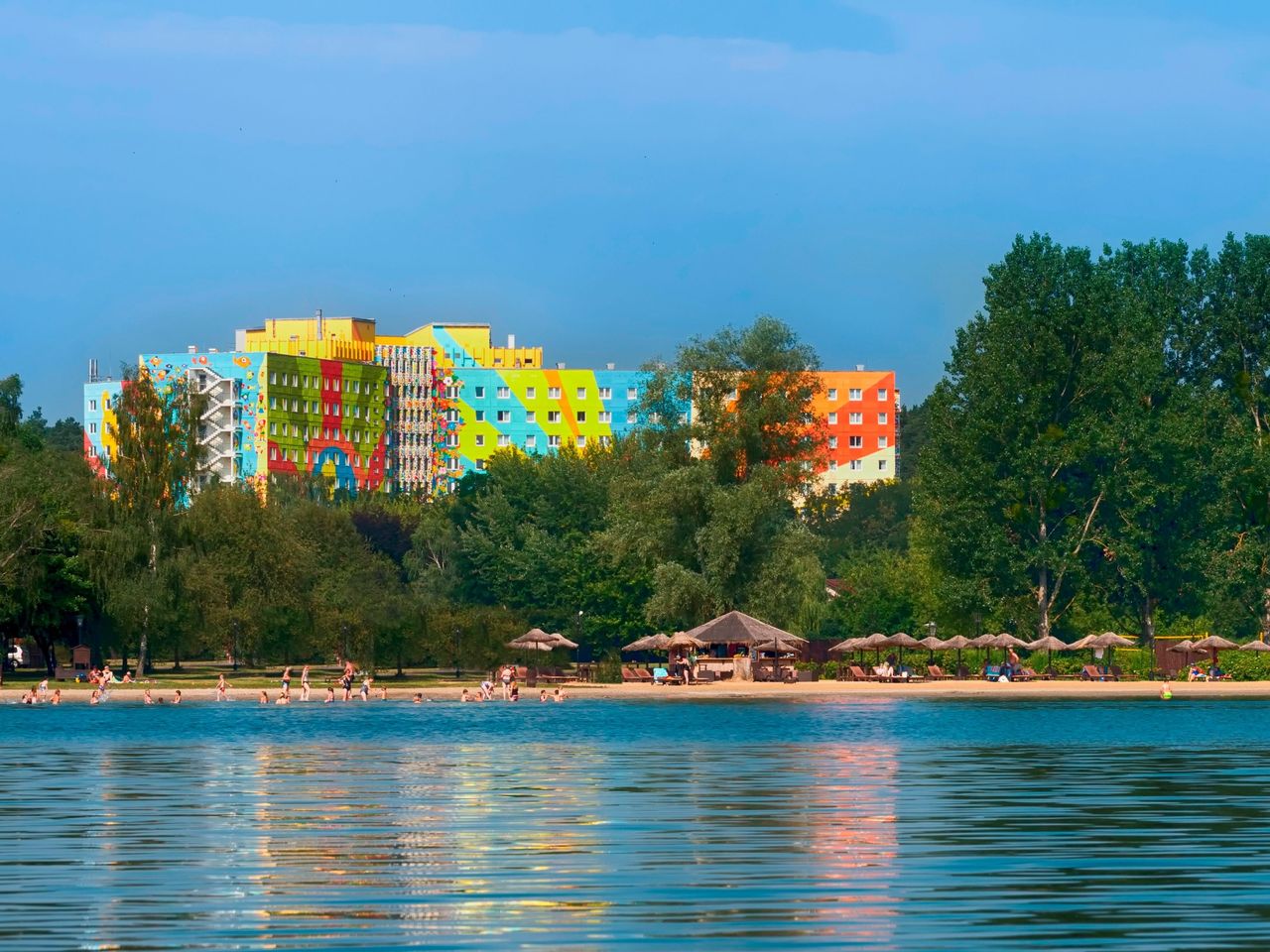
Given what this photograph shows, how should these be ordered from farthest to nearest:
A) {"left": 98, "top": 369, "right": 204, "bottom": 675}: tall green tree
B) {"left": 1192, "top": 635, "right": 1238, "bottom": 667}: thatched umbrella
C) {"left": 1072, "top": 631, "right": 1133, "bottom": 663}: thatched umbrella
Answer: {"left": 1192, "top": 635, "right": 1238, "bottom": 667}: thatched umbrella
{"left": 1072, "top": 631, "right": 1133, "bottom": 663}: thatched umbrella
{"left": 98, "top": 369, "right": 204, "bottom": 675}: tall green tree

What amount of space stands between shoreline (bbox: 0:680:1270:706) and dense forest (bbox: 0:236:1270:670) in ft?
18.8

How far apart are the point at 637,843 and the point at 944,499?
82045mm

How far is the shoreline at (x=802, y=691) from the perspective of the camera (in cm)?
8862

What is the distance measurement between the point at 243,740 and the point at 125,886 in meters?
35.1

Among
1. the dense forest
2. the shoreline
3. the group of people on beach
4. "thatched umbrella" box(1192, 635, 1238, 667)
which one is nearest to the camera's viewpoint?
the shoreline

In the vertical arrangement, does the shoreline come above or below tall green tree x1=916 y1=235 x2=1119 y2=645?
below

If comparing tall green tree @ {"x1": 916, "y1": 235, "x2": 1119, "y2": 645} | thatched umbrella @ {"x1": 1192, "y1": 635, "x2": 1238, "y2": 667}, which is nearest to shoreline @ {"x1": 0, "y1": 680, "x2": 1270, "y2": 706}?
thatched umbrella @ {"x1": 1192, "y1": 635, "x2": 1238, "y2": 667}

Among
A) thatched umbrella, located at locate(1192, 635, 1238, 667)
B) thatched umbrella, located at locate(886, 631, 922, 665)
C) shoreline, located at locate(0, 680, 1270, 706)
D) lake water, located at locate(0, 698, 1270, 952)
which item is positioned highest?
thatched umbrella, located at locate(886, 631, 922, 665)

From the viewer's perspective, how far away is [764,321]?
364 ft

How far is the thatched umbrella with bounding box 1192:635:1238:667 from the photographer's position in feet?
342

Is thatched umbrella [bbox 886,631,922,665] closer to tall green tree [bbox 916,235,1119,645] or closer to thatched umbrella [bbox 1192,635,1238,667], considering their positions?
tall green tree [bbox 916,235,1119,645]

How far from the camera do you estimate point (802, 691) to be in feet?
316

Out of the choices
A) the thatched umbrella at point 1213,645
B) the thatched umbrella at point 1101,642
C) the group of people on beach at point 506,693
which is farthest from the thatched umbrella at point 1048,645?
the group of people on beach at point 506,693

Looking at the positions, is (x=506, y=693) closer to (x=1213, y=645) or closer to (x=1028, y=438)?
(x=1028, y=438)
